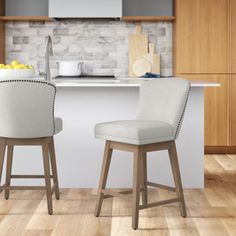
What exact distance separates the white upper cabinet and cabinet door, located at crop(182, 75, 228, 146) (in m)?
1.40

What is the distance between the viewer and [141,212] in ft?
13.1

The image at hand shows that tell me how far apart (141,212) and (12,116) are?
1088mm

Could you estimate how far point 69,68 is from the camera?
689 cm

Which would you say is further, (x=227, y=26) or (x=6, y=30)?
(x=6, y=30)

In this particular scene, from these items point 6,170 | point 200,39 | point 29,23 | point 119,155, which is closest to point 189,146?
point 119,155

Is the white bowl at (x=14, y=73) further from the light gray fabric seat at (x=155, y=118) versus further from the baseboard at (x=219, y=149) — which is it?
the baseboard at (x=219, y=149)

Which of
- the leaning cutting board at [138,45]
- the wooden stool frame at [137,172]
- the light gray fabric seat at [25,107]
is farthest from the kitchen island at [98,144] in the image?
the leaning cutting board at [138,45]

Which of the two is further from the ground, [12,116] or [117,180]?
[12,116]

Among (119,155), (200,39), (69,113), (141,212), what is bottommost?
(141,212)

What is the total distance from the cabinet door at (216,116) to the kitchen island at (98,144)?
198 cm

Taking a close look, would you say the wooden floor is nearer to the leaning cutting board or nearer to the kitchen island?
the kitchen island

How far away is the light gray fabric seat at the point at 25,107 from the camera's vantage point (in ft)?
12.4

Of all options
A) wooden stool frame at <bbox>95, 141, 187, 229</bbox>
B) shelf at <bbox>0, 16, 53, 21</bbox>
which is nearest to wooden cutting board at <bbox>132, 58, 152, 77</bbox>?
shelf at <bbox>0, 16, 53, 21</bbox>

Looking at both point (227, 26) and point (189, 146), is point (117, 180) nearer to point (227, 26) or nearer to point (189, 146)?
point (189, 146)
